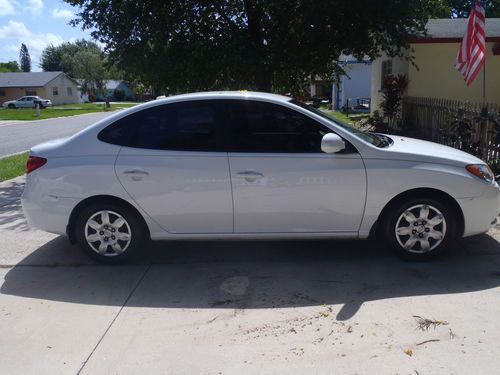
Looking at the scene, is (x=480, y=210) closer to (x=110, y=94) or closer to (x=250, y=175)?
(x=250, y=175)

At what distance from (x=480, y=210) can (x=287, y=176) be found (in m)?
1.88

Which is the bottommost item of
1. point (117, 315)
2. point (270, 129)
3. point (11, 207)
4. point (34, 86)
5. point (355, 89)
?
point (117, 315)

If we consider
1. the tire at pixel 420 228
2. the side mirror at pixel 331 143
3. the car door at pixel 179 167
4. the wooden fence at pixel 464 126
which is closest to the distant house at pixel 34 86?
the wooden fence at pixel 464 126

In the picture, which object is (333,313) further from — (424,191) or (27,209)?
(27,209)

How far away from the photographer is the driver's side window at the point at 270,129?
15.2ft

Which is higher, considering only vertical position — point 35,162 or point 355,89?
point 355,89

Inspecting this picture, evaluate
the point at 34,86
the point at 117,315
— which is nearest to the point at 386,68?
the point at 117,315

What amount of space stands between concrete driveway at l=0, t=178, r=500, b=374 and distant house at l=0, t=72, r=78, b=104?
67312 mm

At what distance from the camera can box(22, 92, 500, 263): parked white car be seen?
4.55 m

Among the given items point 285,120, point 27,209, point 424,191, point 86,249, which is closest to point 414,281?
point 424,191

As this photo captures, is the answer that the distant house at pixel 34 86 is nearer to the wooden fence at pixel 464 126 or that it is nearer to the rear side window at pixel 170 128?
the wooden fence at pixel 464 126

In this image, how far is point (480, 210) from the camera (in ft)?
15.1

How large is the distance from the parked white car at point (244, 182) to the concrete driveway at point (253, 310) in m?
0.35

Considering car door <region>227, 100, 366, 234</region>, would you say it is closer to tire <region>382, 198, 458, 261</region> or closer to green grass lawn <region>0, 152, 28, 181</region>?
tire <region>382, 198, 458, 261</region>
